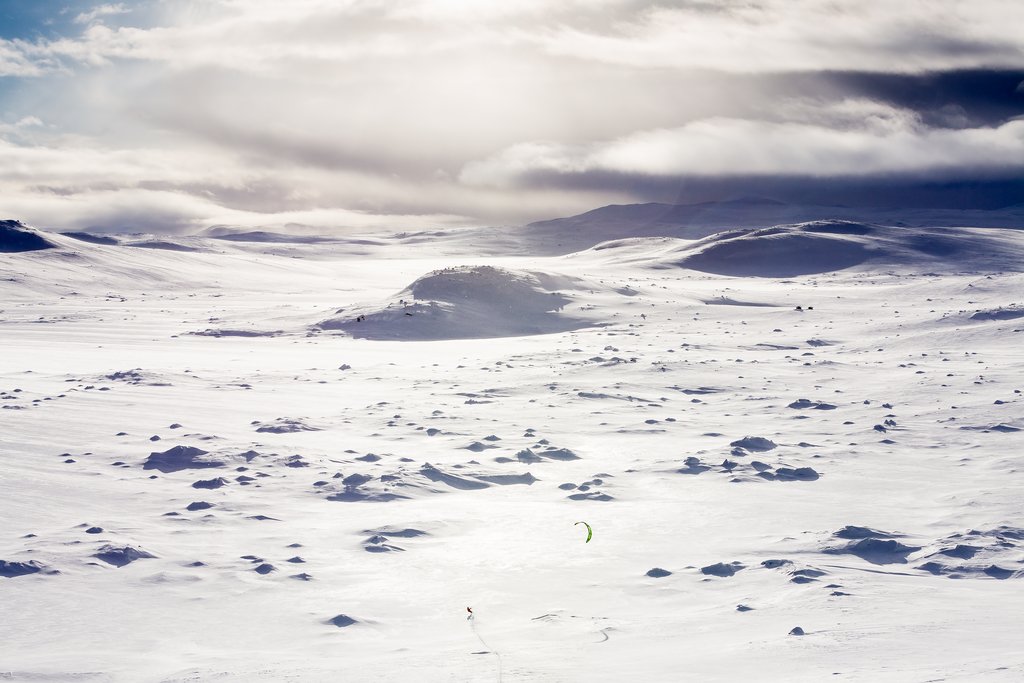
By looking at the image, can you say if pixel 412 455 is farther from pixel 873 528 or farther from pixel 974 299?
pixel 974 299

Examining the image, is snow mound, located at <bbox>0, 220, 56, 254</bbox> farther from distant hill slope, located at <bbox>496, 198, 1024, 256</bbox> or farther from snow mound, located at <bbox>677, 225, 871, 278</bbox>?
distant hill slope, located at <bbox>496, 198, 1024, 256</bbox>

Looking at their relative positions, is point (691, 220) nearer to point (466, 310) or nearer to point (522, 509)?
point (466, 310)

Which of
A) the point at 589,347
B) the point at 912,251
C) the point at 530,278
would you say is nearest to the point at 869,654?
the point at 589,347

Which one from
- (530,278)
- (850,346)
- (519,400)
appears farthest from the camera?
(530,278)

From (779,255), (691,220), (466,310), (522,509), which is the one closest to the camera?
(522,509)

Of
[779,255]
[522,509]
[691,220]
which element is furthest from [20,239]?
[691,220]
